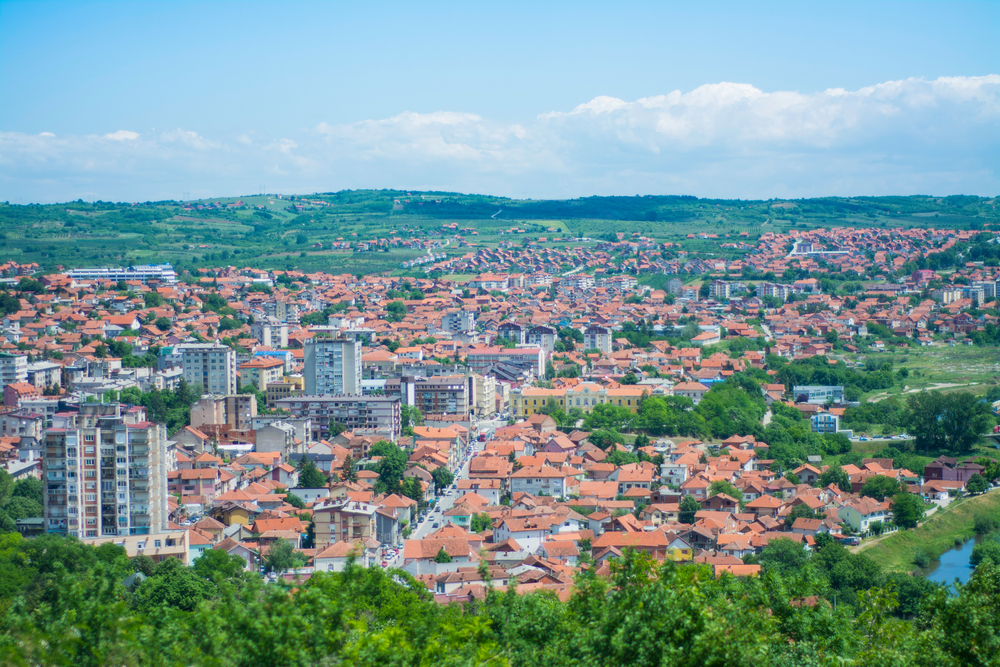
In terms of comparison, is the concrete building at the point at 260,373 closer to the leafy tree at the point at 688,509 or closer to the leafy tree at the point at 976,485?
the leafy tree at the point at 688,509

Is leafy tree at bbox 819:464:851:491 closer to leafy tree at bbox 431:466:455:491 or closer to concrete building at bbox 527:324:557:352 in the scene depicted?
leafy tree at bbox 431:466:455:491

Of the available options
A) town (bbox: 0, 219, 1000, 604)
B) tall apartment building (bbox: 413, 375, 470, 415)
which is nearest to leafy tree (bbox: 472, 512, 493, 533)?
town (bbox: 0, 219, 1000, 604)

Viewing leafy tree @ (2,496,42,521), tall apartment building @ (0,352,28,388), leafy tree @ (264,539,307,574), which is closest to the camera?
leafy tree @ (264,539,307,574)

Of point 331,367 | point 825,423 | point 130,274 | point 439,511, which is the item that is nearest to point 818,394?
point 825,423

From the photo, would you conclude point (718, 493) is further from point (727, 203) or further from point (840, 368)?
point (727, 203)

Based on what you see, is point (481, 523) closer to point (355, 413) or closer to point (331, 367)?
point (355, 413)

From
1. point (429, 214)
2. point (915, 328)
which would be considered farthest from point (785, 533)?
point (429, 214)
